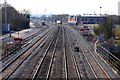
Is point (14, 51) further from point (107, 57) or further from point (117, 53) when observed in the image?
point (117, 53)

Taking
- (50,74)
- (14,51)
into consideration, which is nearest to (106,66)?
(50,74)

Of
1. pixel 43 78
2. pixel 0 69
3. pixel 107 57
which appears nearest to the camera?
pixel 43 78

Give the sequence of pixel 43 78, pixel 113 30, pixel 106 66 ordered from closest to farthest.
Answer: pixel 43 78 < pixel 106 66 < pixel 113 30

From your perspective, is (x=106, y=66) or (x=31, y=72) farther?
(x=106, y=66)

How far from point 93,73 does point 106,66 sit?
3.49m

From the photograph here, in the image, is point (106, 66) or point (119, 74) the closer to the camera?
point (119, 74)

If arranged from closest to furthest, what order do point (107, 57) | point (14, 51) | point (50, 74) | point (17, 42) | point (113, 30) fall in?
point (50, 74)
point (107, 57)
point (14, 51)
point (17, 42)
point (113, 30)

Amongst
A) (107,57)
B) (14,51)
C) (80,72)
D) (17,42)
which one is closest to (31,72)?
(80,72)

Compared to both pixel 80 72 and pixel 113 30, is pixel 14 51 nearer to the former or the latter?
pixel 80 72

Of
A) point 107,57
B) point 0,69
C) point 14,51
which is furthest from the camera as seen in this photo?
point 14,51

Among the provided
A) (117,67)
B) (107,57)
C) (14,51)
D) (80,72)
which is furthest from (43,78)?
(14,51)

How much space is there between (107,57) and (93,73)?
6.73 metres

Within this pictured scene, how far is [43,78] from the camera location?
2009 centimetres

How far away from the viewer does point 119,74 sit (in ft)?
70.7
